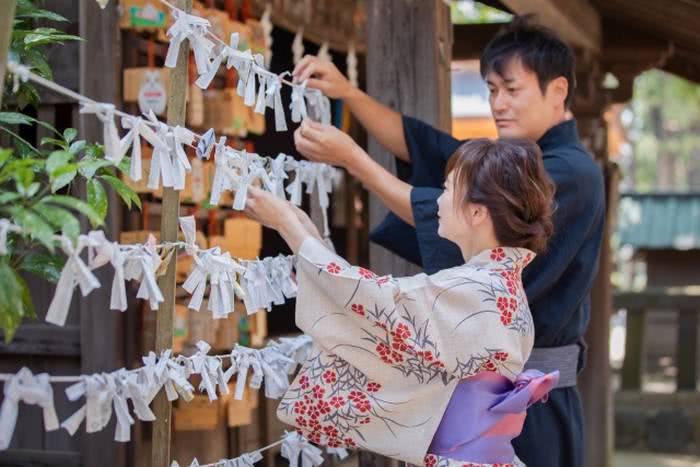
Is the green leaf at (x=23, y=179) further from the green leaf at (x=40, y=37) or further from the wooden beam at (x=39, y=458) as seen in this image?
the wooden beam at (x=39, y=458)

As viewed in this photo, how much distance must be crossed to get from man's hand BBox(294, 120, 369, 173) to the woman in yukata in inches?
15.0

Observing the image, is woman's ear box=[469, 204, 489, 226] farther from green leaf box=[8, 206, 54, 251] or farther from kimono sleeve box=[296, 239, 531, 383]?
green leaf box=[8, 206, 54, 251]

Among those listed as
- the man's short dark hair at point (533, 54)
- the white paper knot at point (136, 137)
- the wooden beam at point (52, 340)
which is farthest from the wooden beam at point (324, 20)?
the white paper knot at point (136, 137)

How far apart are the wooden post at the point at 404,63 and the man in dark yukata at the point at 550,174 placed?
18 centimetres

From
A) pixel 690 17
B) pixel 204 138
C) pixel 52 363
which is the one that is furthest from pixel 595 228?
pixel 690 17

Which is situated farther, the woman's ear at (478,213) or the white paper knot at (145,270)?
the woman's ear at (478,213)

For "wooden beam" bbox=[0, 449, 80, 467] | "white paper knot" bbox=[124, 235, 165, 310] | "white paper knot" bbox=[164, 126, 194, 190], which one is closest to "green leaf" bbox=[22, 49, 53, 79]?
"white paper knot" bbox=[164, 126, 194, 190]

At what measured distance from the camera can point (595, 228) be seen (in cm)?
340

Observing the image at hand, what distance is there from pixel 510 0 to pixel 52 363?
2423mm

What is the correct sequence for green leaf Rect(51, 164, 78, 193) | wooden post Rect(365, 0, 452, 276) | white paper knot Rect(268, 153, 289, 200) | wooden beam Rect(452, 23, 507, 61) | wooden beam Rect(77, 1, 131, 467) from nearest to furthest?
1. green leaf Rect(51, 164, 78, 193)
2. white paper knot Rect(268, 153, 289, 200)
3. wooden post Rect(365, 0, 452, 276)
4. wooden beam Rect(77, 1, 131, 467)
5. wooden beam Rect(452, 23, 507, 61)

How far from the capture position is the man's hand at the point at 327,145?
303cm

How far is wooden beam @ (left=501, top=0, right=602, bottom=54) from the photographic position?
200 inches

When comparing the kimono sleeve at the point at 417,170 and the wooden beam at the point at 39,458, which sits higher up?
the kimono sleeve at the point at 417,170

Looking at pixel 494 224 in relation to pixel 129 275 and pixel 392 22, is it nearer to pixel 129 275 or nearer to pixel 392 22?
pixel 129 275
